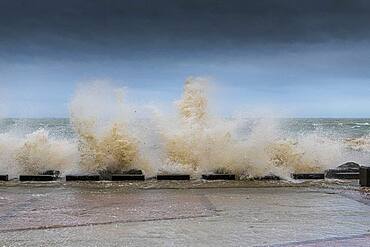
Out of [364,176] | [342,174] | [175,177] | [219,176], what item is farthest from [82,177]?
[364,176]

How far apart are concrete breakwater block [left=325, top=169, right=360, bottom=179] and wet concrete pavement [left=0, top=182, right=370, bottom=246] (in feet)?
6.83

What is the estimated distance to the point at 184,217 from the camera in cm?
764

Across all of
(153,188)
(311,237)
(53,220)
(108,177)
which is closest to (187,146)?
(108,177)

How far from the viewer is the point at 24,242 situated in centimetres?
609

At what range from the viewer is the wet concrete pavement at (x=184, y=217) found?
621 cm

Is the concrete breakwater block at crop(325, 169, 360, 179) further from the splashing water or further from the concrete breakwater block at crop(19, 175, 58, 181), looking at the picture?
the concrete breakwater block at crop(19, 175, 58, 181)

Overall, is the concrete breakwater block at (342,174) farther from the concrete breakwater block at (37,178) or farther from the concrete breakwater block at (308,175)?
the concrete breakwater block at (37,178)

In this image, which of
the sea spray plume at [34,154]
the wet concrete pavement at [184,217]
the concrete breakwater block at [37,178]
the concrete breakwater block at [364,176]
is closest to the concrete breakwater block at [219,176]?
the wet concrete pavement at [184,217]

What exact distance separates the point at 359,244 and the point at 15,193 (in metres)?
6.57

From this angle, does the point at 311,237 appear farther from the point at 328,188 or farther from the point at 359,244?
the point at 328,188

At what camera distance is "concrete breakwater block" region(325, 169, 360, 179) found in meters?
12.8

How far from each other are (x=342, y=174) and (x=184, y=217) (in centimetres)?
630

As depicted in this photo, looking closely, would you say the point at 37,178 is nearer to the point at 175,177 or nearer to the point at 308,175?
the point at 175,177

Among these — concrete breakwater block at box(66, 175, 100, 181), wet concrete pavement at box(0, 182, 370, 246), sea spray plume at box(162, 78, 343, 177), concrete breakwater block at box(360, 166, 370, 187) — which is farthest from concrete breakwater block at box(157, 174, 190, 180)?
concrete breakwater block at box(360, 166, 370, 187)
